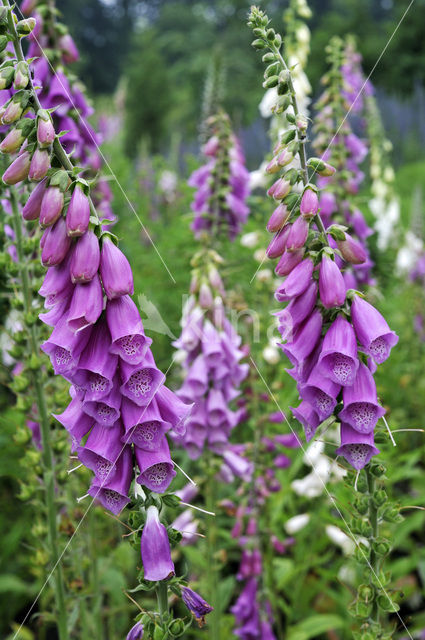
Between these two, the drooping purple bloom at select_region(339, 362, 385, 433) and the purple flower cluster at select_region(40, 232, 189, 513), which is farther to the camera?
the drooping purple bloom at select_region(339, 362, 385, 433)

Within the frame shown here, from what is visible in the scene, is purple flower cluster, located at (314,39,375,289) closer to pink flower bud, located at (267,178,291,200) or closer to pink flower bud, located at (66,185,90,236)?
pink flower bud, located at (267,178,291,200)

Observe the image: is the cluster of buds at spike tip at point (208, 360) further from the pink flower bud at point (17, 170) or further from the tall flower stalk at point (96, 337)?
the pink flower bud at point (17, 170)

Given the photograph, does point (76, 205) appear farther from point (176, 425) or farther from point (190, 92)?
point (190, 92)

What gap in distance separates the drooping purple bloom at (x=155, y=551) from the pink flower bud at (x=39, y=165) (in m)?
0.77

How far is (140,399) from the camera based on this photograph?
130 centimetres

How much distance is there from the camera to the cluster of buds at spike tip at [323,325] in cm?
141

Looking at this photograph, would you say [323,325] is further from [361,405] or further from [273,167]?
[273,167]

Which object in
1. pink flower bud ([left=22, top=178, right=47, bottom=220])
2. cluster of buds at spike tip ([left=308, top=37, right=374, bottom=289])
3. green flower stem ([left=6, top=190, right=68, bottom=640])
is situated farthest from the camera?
cluster of buds at spike tip ([left=308, top=37, right=374, bottom=289])

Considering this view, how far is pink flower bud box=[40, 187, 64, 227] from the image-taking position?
124 cm

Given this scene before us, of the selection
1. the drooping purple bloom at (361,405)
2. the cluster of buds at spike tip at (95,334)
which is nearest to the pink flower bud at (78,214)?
the cluster of buds at spike tip at (95,334)

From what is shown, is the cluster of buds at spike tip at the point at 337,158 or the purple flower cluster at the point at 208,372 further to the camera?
the cluster of buds at spike tip at the point at 337,158

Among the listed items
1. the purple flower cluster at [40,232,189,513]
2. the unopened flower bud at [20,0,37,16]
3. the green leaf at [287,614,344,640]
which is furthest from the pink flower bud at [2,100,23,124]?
the green leaf at [287,614,344,640]

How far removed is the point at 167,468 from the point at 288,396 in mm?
2915

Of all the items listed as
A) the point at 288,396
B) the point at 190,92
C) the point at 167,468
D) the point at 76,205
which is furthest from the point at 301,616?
the point at 190,92
